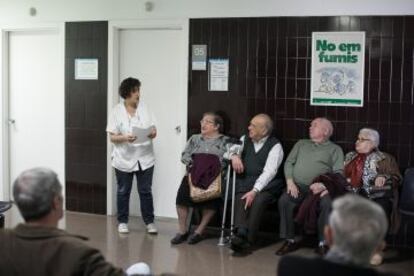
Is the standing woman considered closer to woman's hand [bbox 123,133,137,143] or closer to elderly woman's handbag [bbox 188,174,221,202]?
woman's hand [bbox 123,133,137,143]

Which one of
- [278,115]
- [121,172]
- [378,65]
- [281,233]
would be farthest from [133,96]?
[378,65]

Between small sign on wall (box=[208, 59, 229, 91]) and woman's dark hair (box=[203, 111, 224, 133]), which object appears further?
small sign on wall (box=[208, 59, 229, 91])

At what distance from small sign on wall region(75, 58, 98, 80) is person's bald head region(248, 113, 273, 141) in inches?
69.6

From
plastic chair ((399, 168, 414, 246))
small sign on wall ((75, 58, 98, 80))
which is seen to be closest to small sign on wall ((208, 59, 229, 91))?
small sign on wall ((75, 58, 98, 80))

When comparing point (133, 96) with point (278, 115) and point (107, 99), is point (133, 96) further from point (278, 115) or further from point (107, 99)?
point (278, 115)

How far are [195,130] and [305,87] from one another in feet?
3.63

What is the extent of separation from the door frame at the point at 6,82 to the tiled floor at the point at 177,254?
975 millimetres

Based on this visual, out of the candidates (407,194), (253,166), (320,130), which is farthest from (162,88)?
(407,194)

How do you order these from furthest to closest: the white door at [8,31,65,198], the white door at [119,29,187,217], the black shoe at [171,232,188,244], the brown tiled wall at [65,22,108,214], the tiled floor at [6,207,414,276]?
the white door at [8,31,65,198], the brown tiled wall at [65,22,108,214], the white door at [119,29,187,217], the black shoe at [171,232,188,244], the tiled floor at [6,207,414,276]

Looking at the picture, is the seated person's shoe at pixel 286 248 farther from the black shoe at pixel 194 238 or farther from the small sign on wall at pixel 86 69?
the small sign on wall at pixel 86 69

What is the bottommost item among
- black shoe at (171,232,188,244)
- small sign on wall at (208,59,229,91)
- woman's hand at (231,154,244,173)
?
black shoe at (171,232,188,244)

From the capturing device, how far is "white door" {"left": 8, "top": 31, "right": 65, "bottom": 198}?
20.6 feet

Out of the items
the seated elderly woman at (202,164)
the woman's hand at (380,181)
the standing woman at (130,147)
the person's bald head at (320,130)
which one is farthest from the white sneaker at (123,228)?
the woman's hand at (380,181)

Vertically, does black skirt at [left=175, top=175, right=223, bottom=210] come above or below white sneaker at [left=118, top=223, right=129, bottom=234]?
above
